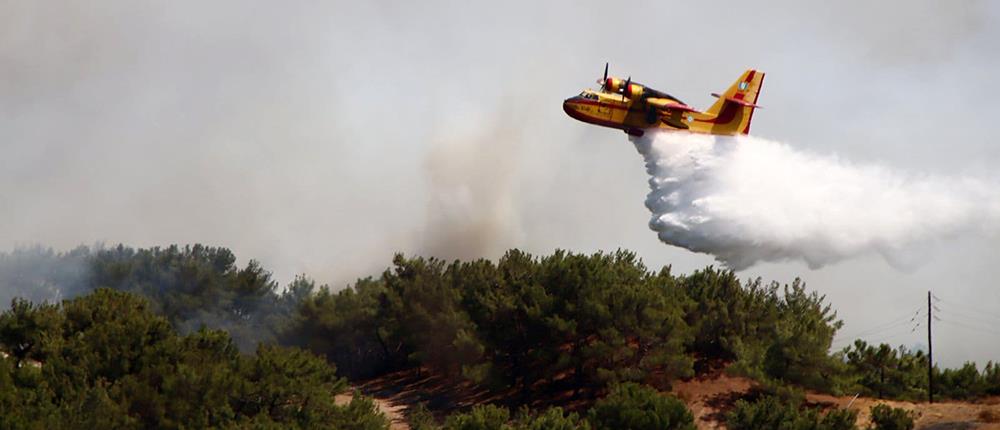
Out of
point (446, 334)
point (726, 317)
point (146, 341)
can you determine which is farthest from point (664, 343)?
point (146, 341)

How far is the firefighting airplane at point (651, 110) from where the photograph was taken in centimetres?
7931

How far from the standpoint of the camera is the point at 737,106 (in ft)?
274

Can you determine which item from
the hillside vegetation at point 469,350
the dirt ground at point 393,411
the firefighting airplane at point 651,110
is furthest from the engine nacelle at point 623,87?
the dirt ground at point 393,411

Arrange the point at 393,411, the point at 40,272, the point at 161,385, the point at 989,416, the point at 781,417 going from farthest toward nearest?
the point at 40,272, the point at 393,411, the point at 161,385, the point at 781,417, the point at 989,416

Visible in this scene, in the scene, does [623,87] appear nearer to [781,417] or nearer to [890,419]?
[781,417]

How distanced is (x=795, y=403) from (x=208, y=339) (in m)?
30.3

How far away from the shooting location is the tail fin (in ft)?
273

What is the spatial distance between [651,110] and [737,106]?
5.38 metres

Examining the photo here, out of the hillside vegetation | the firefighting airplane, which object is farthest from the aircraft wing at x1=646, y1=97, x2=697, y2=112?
the hillside vegetation

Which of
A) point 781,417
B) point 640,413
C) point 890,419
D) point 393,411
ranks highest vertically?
point 393,411

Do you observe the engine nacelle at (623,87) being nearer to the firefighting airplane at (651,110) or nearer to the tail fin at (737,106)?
the firefighting airplane at (651,110)

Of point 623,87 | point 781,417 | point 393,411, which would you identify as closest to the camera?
point 781,417

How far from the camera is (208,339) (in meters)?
89.2

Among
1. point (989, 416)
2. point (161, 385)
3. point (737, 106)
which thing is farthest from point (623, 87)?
point (161, 385)
